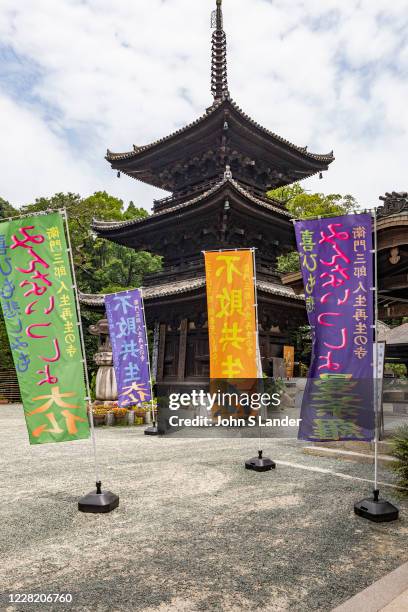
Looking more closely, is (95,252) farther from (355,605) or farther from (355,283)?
(355,605)

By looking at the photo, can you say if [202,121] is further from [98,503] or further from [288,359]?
[98,503]

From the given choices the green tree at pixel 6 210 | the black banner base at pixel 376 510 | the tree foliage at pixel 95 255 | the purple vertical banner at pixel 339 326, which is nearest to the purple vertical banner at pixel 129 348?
the purple vertical banner at pixel 339 326

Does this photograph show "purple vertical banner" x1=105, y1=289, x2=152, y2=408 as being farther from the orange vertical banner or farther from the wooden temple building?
the orange vertical banner

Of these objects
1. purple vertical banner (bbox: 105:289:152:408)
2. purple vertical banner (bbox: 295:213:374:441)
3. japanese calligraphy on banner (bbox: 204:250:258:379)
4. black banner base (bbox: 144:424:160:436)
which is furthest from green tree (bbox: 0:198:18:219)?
purple vertical banner (bbox: 295:213:374:441)

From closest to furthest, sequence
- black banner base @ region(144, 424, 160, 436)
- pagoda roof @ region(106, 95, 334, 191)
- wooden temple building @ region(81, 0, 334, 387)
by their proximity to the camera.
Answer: black banner base @ region(144, 424, 160, 436) → wooden temple building @ region(81, 0, 334, 387) → pagoda roof @ region(106, 95, 334, 191)

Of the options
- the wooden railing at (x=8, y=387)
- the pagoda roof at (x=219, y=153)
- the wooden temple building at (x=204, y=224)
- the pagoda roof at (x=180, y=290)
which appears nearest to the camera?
the pagoda roof at (x=180, y=290)

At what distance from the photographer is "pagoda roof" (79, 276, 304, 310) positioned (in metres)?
16.1

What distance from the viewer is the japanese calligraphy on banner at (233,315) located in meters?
8.77

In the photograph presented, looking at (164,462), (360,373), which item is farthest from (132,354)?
(360,373)

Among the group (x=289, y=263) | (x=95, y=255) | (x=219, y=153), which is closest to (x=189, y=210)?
(x=219, y=153)

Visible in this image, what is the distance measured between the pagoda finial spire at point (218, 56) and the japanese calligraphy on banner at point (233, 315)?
16893mm

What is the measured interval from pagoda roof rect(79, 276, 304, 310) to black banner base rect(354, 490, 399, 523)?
34.7 feet

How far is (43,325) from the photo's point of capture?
5.47 meters

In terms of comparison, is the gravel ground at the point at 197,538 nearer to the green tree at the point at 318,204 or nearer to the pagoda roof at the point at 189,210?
the pagoda roof at the point at 189,210
